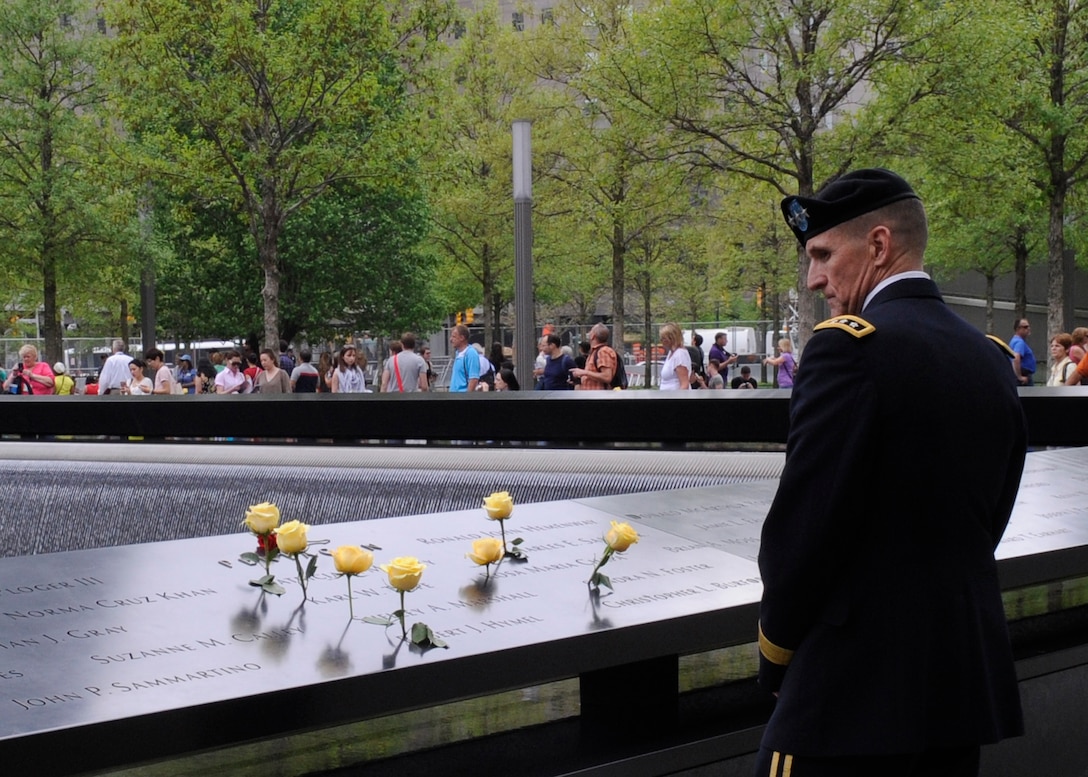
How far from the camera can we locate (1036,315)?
40.8 m

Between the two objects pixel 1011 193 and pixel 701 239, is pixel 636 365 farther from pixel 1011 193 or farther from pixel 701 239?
pixel 1011 193

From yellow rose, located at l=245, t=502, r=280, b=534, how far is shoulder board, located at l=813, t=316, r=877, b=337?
5.45 ft

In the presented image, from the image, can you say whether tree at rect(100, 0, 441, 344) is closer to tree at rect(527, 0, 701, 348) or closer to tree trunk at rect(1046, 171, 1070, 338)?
tree at rect(527, 0, 701, 348)

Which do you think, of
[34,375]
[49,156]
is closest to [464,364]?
[34,375]

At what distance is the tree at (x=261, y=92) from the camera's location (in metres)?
20.6

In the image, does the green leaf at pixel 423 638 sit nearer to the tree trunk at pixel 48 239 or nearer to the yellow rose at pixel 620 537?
the yellow rose at pixel 620 537

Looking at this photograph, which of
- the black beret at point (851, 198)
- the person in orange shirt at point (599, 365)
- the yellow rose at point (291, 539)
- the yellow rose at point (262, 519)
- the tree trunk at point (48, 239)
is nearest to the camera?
the black beret at point (851, 198)

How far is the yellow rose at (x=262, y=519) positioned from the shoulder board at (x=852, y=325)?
1.66m

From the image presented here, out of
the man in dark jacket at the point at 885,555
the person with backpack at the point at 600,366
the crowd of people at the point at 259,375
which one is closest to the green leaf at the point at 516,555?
the man in dark jacket at the point at 885,555

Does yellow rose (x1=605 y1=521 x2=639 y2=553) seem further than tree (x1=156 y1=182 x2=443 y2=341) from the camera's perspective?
No

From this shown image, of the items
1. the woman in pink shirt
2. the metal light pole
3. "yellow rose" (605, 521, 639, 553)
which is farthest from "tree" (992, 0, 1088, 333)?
"yellow rose" (605, 521, 639, 553)

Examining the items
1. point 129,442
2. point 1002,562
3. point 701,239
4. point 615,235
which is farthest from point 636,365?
point 1002,562

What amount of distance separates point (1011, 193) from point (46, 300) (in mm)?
22603

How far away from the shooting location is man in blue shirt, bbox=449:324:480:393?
533 inches
